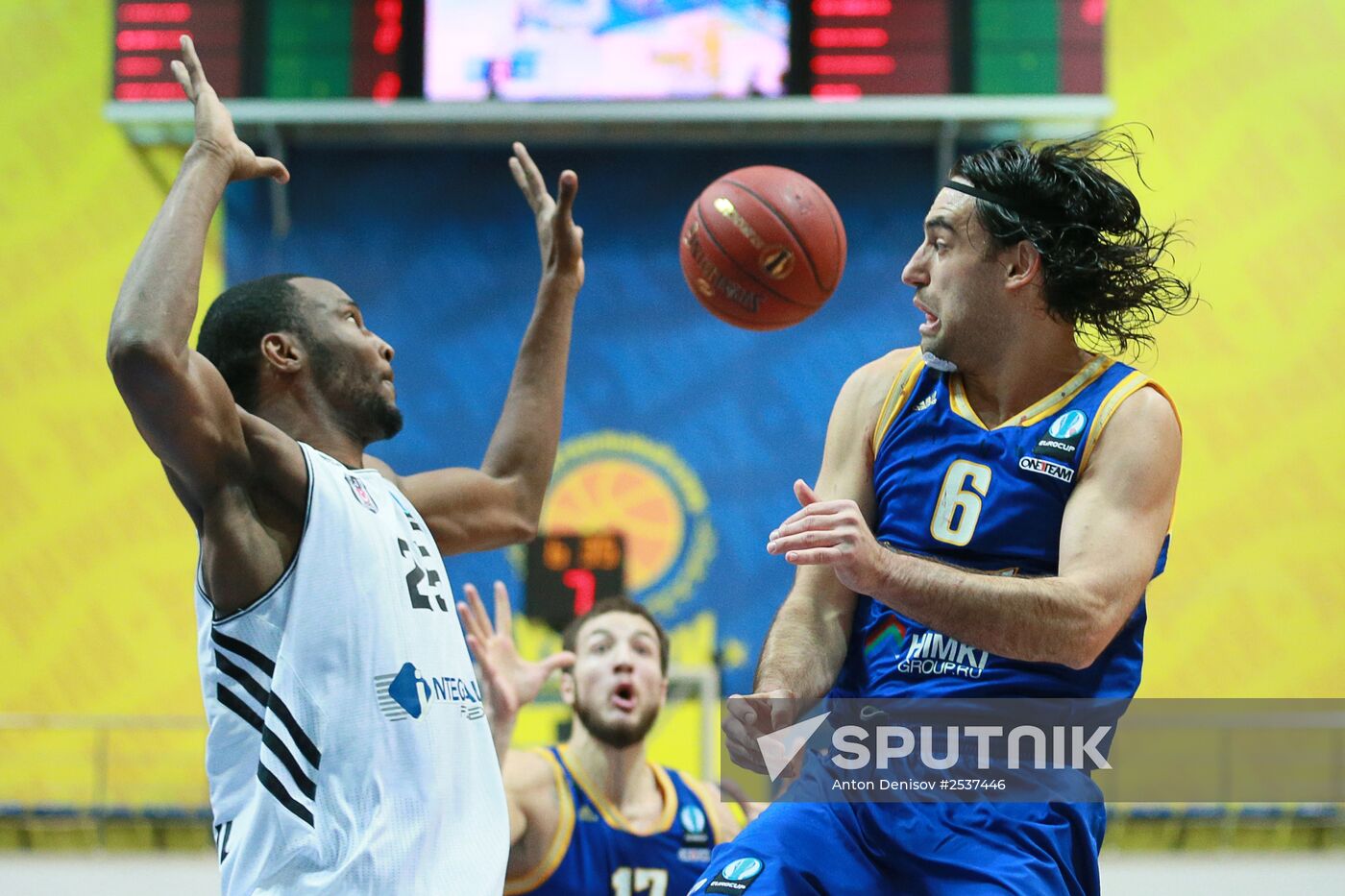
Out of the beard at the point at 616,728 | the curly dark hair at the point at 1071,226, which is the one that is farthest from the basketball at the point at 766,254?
the beard at the point at 616,728

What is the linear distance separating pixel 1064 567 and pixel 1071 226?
846 millimetres

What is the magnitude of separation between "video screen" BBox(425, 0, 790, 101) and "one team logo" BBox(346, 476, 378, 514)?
6.74 meters

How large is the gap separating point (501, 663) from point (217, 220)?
6960mm

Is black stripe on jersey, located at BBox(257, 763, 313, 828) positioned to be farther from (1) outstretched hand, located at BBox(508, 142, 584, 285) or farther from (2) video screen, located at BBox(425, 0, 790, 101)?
(2) video screen, located at BBox(425, 0, 790, 101)

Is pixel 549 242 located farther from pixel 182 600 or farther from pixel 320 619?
pixel 182 600

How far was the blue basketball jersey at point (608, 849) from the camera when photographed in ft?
17.1

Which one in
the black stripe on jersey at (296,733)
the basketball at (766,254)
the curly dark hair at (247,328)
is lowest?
the black stripe on jersey at (296,733)

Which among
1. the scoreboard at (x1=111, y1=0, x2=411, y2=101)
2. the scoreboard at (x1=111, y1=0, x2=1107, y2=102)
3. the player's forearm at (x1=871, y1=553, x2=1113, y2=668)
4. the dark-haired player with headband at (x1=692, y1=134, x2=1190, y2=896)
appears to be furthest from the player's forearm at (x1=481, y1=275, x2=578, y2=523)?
the scoreboard at (x1=111, y1=0, x2=411, y2=101)

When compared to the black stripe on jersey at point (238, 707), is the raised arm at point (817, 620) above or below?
above

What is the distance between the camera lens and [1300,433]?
9812 mm

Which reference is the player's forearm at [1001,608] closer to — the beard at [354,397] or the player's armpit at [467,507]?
the beard at [354,397]

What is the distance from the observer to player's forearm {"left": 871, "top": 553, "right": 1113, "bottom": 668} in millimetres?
2658

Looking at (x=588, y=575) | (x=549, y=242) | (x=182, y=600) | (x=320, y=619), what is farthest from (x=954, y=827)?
(x=182, y=600)

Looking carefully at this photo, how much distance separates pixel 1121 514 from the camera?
112 inches
